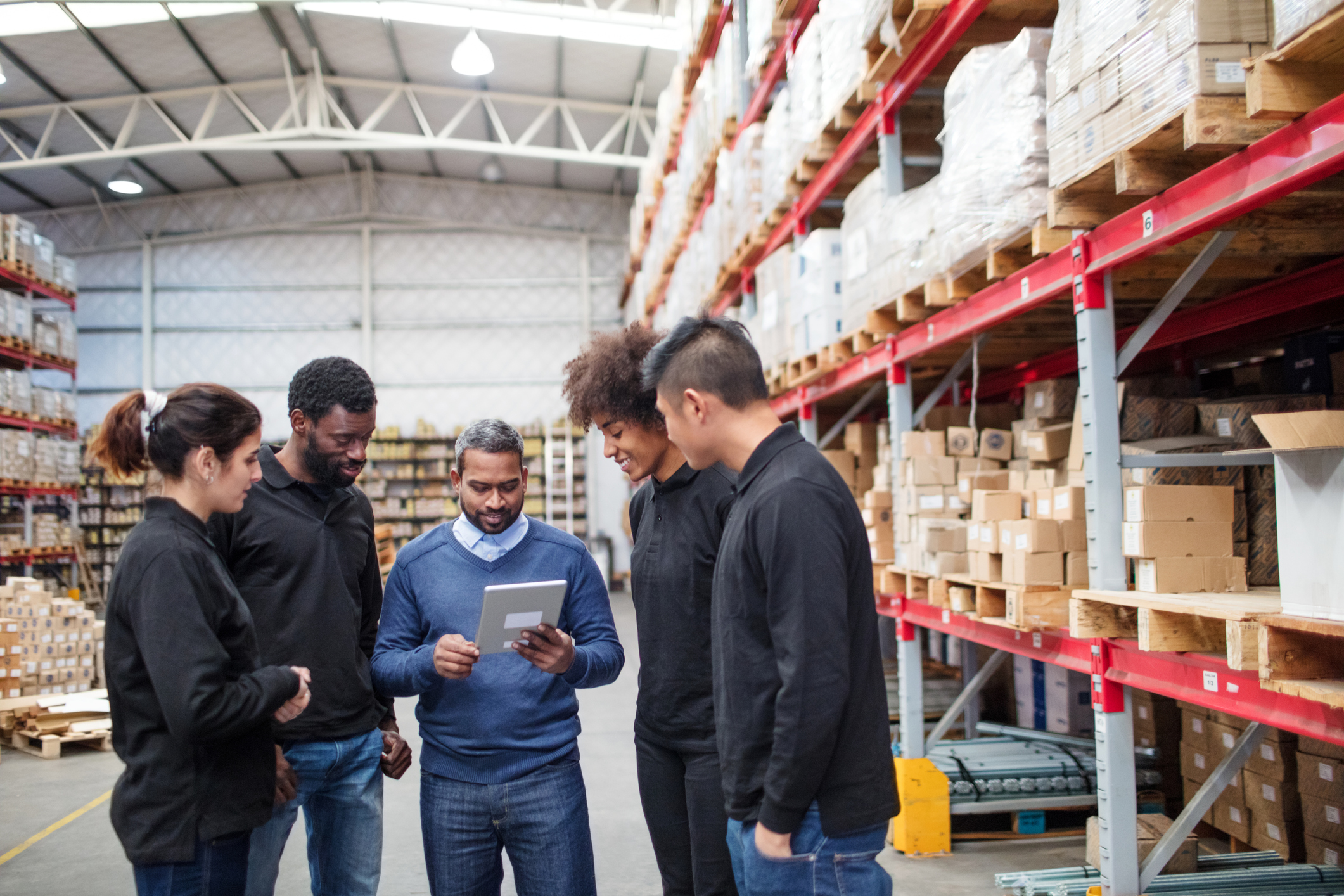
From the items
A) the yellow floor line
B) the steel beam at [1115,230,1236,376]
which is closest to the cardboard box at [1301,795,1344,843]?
the steel beam at [1115,230,1236,376]

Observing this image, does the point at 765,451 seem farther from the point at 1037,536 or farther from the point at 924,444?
the point at 924,444

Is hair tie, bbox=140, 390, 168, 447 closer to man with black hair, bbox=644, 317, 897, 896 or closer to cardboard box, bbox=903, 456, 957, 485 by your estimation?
man with black hair, bbox=644, 317, 897, 896

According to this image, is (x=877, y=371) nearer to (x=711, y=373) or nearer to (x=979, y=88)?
(x=979, y=88)

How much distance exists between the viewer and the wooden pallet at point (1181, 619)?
2.55 m

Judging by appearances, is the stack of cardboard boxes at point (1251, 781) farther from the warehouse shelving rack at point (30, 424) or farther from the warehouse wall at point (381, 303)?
the warehouse wall at point (381, 303)

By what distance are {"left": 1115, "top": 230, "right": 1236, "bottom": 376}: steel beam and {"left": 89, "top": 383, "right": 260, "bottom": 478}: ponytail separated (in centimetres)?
270

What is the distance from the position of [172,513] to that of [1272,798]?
4.79m

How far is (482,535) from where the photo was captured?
8.75ft

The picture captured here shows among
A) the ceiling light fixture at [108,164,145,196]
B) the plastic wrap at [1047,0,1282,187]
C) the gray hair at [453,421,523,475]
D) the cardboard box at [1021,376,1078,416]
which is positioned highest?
the ceiling light fixture at [108,164,145,196]

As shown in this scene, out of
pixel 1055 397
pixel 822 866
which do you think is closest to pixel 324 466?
pixel 822 866

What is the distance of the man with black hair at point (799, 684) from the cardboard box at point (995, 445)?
132 inches

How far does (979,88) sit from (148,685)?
358cm

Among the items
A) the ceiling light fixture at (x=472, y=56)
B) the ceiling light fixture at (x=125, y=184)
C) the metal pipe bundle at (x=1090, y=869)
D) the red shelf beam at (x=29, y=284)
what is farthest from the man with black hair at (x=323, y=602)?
the ceiling light fixture at (x=125, y=184)

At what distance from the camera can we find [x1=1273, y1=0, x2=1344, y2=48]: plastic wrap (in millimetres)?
2105
